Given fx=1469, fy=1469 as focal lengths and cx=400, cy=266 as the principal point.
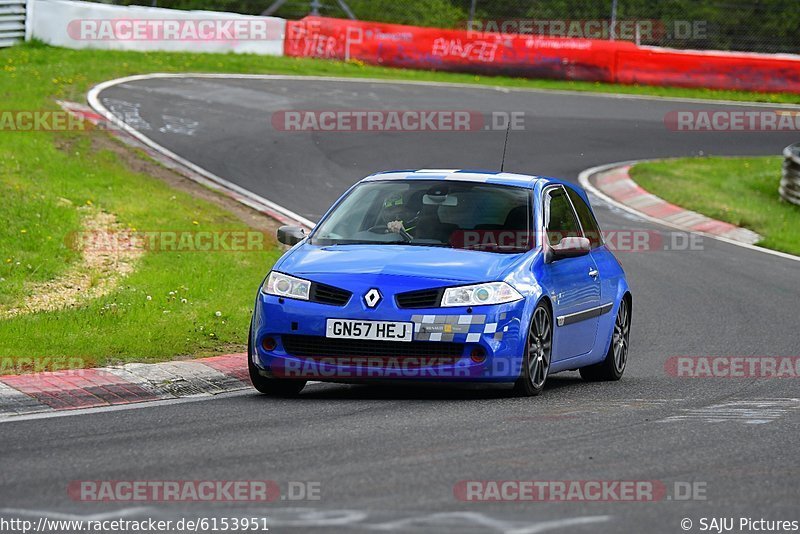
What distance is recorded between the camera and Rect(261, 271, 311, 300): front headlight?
8.96 metres

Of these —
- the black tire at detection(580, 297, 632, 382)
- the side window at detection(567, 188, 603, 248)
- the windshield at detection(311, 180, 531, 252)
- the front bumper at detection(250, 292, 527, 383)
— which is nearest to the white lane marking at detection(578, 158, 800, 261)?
the black tire at detection(580, 297, 632, 382)

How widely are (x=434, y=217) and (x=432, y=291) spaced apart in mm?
1109

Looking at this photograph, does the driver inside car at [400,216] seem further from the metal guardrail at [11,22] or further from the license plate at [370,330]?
the metal guardrail at [11,22]

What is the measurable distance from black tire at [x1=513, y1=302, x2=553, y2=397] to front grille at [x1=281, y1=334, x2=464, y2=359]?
0.51 m

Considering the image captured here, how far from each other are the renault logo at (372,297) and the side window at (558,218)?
5.53ft

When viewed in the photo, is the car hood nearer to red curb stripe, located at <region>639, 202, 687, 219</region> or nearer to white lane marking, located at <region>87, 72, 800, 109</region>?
red curb stripe, located at <region>639, 202, 687, 219</region>

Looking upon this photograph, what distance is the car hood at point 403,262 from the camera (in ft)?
29.3

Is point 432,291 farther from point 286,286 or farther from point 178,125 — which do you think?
point 178,125

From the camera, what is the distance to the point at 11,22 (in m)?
30.2

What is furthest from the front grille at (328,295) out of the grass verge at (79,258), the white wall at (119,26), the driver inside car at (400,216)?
the white wall at (119,26)

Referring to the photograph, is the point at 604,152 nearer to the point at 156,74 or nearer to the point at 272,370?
the point at 156,74

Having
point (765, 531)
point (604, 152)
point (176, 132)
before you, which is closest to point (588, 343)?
point (765, 531)

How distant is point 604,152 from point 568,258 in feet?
51.4

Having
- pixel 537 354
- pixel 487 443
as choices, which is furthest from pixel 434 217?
pixel 487 443
